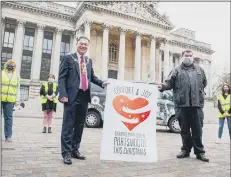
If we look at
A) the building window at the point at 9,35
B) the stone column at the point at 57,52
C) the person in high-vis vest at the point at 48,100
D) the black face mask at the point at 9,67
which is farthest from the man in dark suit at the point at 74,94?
the building window at the point at 9,35

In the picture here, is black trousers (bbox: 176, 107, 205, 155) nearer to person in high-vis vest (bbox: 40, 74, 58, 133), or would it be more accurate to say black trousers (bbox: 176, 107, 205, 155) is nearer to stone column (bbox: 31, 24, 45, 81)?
person in high-vis vest (bbox: 40, 74, 58, 133)

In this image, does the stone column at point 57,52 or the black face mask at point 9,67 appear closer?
the black face mask at point 9,67

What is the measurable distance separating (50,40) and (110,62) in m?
9.65

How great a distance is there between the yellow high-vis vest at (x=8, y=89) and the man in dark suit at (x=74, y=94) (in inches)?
101

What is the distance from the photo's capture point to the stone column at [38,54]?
31900 mm

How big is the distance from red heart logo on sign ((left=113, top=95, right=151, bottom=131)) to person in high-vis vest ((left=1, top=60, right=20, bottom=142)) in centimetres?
338

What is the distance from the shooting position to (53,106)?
27.5 ft

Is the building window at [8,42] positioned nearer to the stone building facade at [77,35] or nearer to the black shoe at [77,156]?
the stone building facade at [77,35]

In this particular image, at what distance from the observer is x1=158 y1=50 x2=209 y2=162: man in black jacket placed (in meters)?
4.90

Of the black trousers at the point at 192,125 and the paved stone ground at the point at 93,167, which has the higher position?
the black trousers at the point at 192,125

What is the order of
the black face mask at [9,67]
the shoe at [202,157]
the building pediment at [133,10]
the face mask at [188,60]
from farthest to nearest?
the building pediment at [133,10] → the black face mask at [9,67] → the face mask at [188,60] → the shoe at [202,157]

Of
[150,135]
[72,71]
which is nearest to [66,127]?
[72,71]

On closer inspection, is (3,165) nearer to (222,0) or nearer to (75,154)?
(75,154)

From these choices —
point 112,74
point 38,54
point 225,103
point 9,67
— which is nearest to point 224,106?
point 225,103
